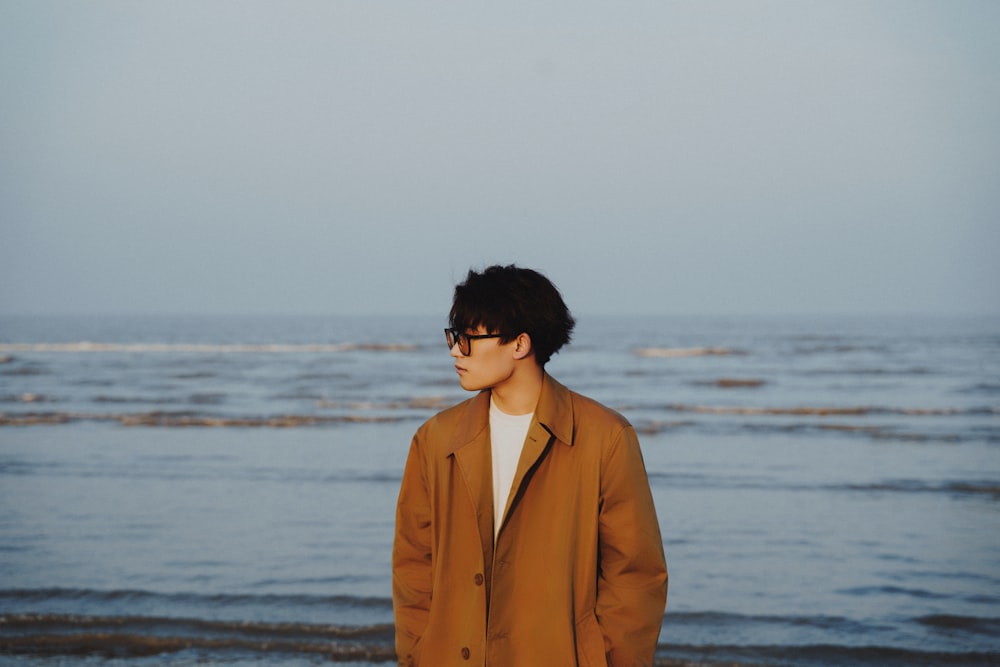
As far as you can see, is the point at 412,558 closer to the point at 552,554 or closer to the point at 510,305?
the point at 552,554

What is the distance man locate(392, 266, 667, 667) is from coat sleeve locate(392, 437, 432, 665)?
0.01 metres

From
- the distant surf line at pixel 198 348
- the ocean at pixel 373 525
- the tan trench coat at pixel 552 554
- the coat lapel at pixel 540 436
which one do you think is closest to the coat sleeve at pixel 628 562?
the tan trench coat at pixel 552 554

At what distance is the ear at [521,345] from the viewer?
7.71 feet

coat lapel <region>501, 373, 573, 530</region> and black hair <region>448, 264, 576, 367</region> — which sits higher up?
black hair <region>448, 264, 576, 367</region>

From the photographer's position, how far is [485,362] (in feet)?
7.67

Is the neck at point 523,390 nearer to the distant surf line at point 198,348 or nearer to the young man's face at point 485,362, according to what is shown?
the young man's face at point 485,362

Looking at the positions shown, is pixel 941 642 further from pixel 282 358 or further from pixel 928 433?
pixel 282 358

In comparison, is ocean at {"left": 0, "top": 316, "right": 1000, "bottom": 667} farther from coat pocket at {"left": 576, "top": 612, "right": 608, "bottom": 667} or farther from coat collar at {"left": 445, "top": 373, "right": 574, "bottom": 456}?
coat collar at {"left": 445, "top": 373, "right": 574, "bottom": 456}

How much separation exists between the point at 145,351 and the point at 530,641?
43.4 metres

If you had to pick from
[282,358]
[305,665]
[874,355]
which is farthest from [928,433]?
[282,358]

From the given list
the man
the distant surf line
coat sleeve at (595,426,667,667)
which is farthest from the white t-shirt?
the distant surf line

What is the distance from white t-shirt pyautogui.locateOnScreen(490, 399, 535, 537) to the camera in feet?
7.73

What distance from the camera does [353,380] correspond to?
27766mm

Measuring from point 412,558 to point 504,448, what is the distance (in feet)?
1.19
